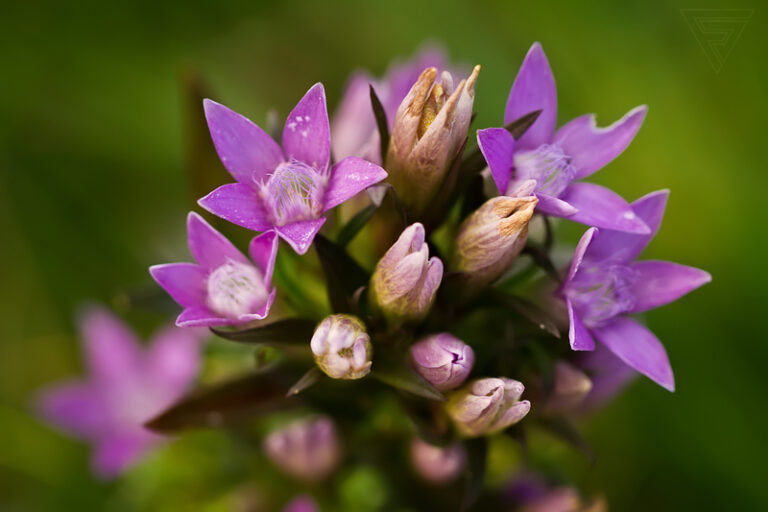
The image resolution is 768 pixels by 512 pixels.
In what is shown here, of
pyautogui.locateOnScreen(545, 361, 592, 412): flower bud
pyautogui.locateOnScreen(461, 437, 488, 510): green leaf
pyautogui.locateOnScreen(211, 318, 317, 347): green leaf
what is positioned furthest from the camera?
pyautogui.locateOnScreen(545, 361, 592, 412): flower bud

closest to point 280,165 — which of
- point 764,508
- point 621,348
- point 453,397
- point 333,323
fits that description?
point 333,323

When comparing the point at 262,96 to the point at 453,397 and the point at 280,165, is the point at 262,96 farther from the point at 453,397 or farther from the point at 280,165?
the point at 453,397

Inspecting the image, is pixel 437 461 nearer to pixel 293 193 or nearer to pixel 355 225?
pixel 355 225

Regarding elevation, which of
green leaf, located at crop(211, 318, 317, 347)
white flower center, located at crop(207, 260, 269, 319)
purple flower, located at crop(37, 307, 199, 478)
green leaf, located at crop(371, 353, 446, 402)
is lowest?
purple flower, located at crop(37, 307, 199, 478)

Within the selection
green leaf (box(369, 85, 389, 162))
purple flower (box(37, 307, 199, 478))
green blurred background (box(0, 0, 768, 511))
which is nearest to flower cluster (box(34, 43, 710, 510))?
green leaf (box(369, 85, 389, 162))

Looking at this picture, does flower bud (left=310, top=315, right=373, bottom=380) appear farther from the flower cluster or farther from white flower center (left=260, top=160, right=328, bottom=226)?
white flower center (left=260, top=160, right=328, bottom=226)

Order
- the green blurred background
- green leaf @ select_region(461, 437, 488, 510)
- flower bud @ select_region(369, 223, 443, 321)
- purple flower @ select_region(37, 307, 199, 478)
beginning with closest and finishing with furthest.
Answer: flower bud @ select_region(369, 223, 443, 321) → green leaf @ select_region(461, 437, 488, 510) → purple flower @ select_region(37, 307, 199, 478) → the green blurred background

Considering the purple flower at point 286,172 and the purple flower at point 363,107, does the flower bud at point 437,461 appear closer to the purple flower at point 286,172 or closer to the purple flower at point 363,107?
the purple flower at point 286,172
